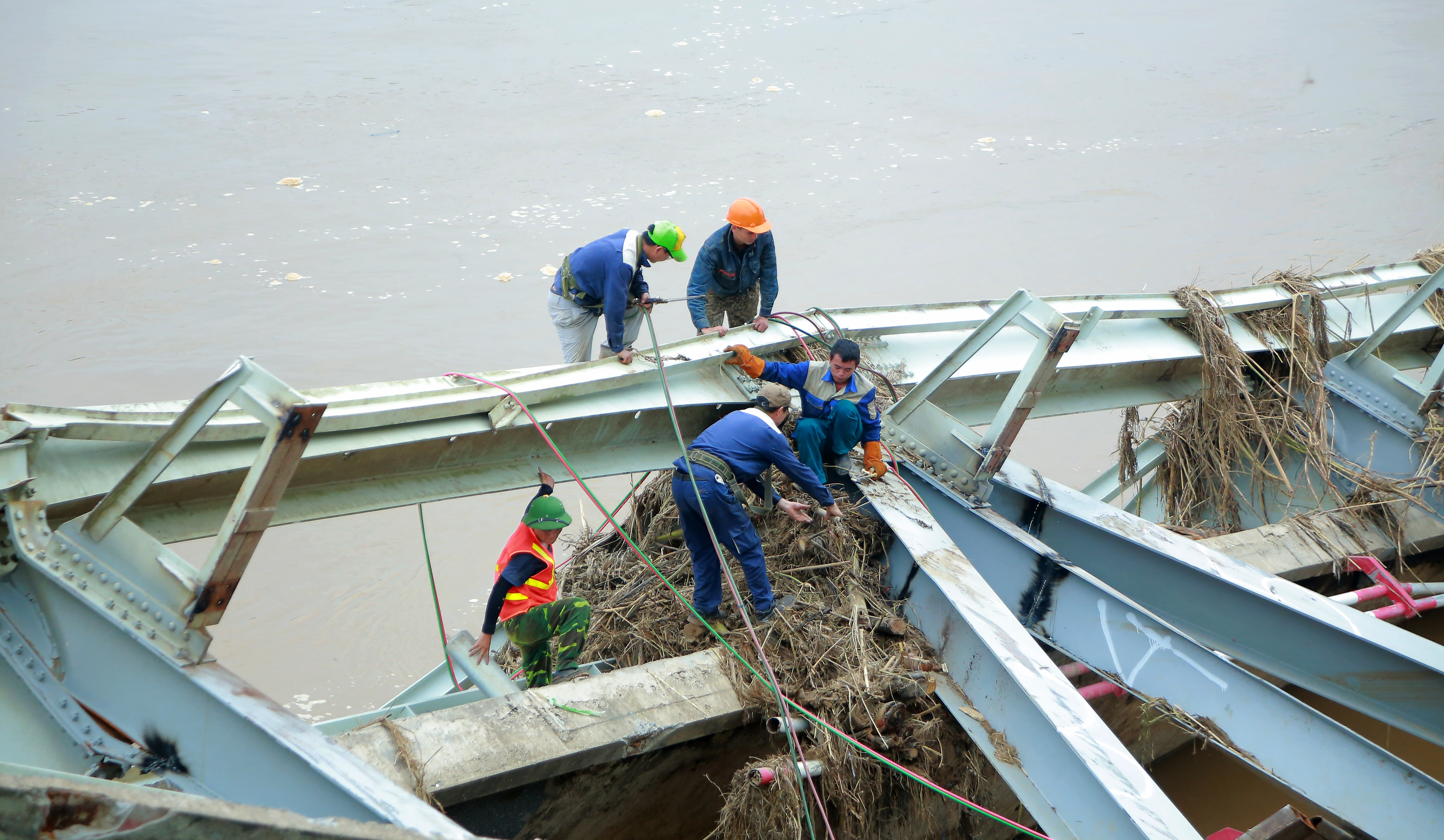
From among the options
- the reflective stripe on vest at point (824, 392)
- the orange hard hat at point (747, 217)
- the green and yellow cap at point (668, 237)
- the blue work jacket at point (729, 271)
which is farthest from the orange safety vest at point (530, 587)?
the orange hard hat at point (747, 217)

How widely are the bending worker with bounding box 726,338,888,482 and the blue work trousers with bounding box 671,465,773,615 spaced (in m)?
0.50

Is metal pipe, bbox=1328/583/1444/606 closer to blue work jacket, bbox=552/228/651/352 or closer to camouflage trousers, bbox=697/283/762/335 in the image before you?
camouflage trousers, bbox=697/283/762/335

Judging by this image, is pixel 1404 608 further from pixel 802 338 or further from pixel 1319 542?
pixel 802 338

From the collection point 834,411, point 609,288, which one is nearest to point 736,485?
point 834,411

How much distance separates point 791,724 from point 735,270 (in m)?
3.36

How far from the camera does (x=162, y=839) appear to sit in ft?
5.75

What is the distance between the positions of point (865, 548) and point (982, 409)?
173cm

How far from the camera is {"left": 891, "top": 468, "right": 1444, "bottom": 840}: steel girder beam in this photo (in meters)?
3.81

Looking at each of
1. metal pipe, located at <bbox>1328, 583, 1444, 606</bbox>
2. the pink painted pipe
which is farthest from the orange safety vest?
the pink painted pipe

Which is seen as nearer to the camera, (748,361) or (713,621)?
(713,621)

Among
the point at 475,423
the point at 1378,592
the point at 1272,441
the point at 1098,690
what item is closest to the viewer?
the point at 475,423

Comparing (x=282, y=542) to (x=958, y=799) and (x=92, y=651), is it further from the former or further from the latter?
(x=958, y=799)

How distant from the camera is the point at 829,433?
17.2 ft

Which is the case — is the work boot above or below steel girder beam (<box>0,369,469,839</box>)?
below
